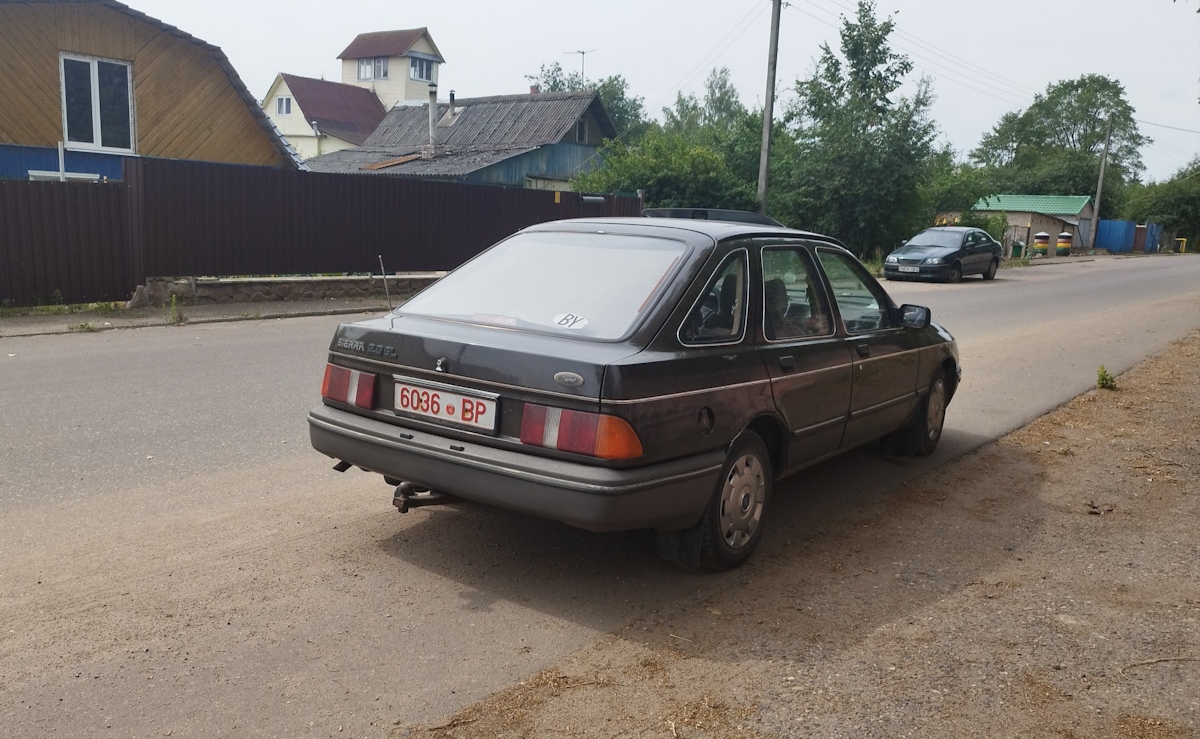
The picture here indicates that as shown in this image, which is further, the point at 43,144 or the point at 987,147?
the point at 987,147

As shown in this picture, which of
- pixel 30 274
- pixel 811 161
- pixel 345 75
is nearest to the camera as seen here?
pixel 30 274

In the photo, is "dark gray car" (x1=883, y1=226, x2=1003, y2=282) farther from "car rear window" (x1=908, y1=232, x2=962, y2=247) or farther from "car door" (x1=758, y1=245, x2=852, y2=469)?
"car door" (x1=758, y1=245, x2=852, y2=469)

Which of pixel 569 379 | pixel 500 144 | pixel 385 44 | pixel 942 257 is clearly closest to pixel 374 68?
pixel 385 44

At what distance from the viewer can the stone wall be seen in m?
14.5

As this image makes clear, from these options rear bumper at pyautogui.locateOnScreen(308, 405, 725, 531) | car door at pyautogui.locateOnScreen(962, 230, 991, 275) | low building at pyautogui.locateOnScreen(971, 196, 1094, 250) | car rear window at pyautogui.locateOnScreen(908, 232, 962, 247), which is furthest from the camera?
low building at pyautogui.locateOnScreen(971, 196, 1094, 250)

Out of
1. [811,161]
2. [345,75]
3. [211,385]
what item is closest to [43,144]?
[211,385]

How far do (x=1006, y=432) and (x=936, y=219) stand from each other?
104ft

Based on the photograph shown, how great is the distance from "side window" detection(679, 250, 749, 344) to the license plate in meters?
0.88

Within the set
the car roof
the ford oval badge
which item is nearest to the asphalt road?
the ford oval badge

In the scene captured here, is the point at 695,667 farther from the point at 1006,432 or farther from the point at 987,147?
the point at 987,147

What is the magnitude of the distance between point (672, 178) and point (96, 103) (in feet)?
51.0

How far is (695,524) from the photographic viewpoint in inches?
166

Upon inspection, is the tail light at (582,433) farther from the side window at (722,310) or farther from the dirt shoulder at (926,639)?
the dirt shoulder at (926,639)

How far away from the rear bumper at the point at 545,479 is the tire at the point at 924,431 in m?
2.94
